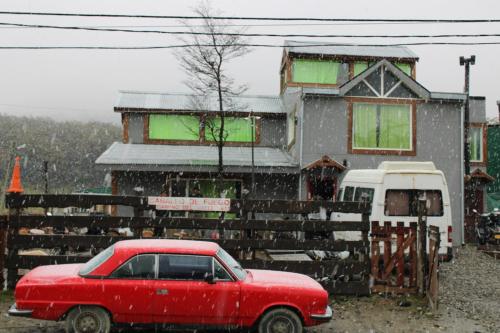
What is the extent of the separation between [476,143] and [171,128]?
51.2ft

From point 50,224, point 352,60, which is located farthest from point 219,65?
point 50,224

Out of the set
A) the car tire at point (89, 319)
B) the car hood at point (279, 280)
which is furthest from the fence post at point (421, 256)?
the car tire at point (89, 319)

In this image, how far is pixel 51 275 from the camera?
7812 mm

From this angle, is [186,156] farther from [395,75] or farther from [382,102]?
[395,75]

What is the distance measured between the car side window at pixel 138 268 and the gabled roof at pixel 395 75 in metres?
14.3

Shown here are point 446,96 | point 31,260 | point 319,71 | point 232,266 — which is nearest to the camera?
point 232,266

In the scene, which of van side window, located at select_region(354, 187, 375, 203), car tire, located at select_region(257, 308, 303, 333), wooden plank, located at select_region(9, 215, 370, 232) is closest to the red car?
car tire, located at select_region(257, 308, 303, 333)

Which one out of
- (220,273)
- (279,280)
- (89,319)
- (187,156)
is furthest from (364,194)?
(187,156)

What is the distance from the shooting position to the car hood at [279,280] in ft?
26.4

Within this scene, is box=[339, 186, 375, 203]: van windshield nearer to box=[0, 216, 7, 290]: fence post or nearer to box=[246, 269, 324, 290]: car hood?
box=[246, 269, 324, 290]: car hood

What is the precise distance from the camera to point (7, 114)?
323 ft

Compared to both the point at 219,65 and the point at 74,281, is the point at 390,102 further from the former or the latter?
the point at 74,281

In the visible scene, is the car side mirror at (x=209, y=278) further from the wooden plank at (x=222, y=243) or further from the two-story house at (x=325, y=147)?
the two-story house at (x=325, y=147)

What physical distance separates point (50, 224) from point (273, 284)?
4903 millimetres
